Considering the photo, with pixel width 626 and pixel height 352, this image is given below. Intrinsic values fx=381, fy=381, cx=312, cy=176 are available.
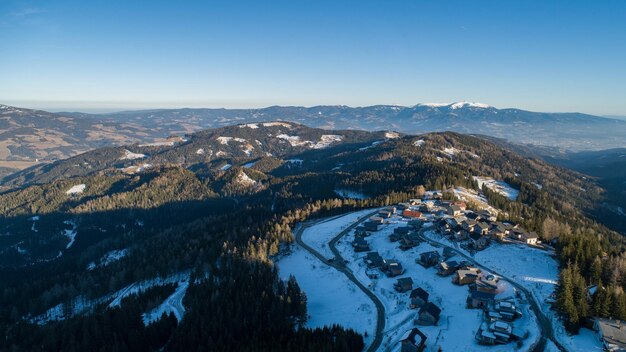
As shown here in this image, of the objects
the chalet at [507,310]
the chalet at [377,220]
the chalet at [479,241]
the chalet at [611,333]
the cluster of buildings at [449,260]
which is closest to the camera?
the chalet at [611,333]

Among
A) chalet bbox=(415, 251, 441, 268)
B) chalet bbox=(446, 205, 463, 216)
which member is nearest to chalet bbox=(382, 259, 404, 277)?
chalet bbox=(415, 251, 441, 268)

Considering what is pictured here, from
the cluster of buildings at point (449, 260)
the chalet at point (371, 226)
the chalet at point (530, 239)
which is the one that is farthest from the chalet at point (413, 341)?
the chalet at point (371, 226)

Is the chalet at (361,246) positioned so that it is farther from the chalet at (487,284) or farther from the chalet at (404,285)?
the chalet at (487,284)

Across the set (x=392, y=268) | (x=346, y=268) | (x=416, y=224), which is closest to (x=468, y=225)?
(x=416, y=224)

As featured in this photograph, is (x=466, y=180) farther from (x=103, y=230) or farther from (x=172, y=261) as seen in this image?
(x=103, y=230)

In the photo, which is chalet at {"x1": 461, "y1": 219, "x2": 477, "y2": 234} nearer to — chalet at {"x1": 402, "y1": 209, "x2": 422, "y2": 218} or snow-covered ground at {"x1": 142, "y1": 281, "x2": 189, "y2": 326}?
chalet at {"x1": 402, "y1": 209, "x2": 422, "y2": 218}

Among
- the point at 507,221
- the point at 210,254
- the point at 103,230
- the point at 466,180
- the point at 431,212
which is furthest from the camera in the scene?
the point at 103,230

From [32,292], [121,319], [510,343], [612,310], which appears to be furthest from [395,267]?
[32,292]
